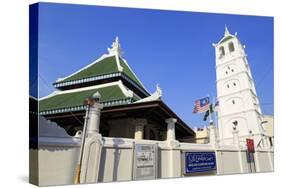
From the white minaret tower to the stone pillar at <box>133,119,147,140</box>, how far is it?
3.02m

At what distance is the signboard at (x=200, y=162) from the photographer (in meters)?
12.0

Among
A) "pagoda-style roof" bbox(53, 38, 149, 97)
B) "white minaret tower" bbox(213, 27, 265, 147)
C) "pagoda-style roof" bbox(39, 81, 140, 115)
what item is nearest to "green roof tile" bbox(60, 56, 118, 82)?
"pagoda-style roof" bbox(53, 38, 149, 97)

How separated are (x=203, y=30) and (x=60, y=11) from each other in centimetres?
431

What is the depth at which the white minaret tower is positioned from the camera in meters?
13.5

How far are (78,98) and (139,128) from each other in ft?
5.88

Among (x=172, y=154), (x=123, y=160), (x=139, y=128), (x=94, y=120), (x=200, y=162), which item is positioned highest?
(x=94, y=120)

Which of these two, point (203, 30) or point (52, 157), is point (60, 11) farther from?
point (203, 30)

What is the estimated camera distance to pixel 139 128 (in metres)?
11.3

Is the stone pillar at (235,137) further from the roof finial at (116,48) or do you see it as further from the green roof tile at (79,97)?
the roof finial at (116,48)

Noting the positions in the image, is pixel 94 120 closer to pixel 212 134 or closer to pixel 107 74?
pixel 107 74

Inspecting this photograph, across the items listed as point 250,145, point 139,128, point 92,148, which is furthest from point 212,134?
point 92,148

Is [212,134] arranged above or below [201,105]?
below

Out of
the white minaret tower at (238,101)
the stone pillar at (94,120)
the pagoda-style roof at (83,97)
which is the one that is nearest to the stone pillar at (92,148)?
the stone pillar at (94,120)

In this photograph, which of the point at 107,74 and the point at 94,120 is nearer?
the point at 94,120
